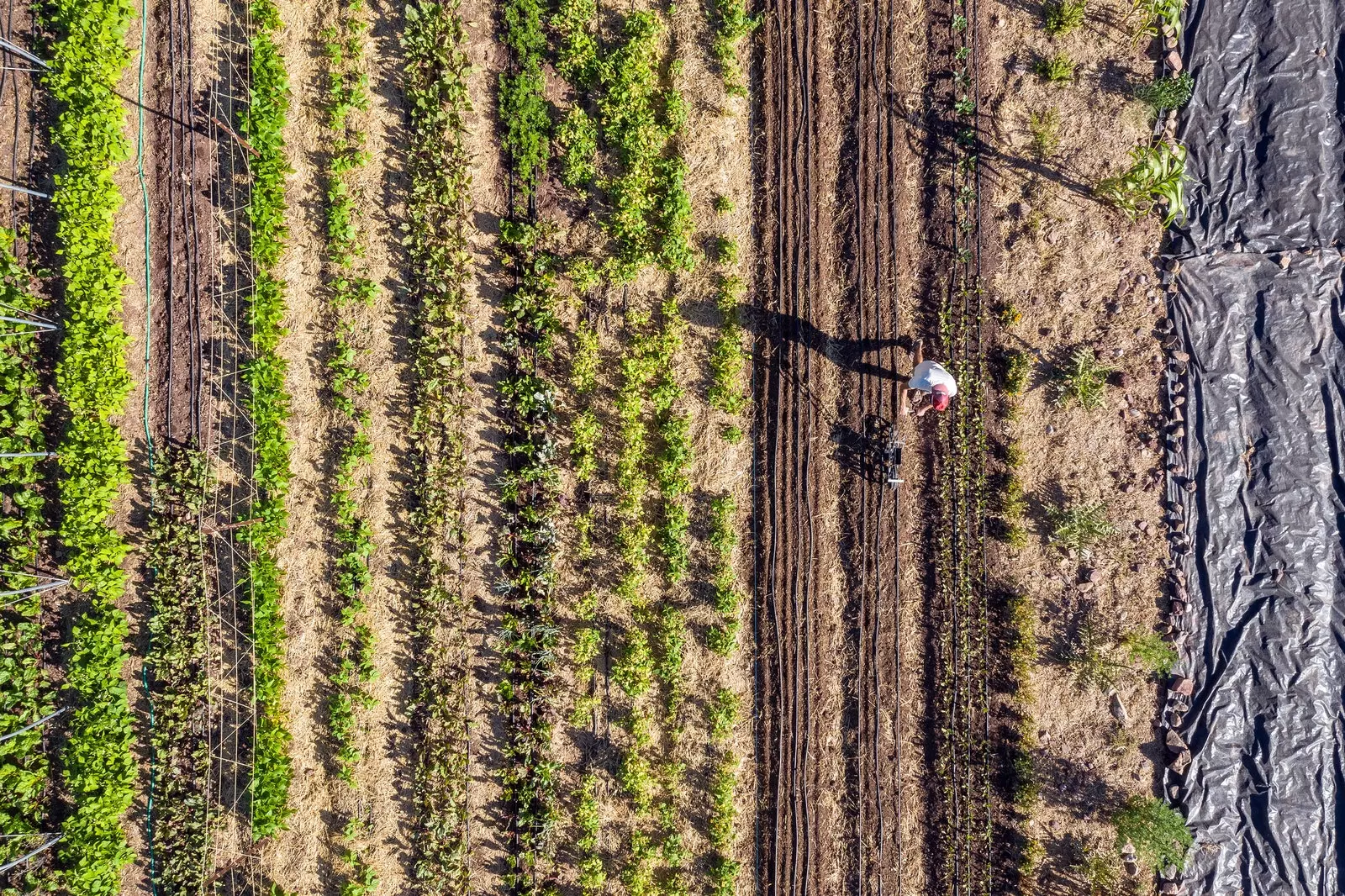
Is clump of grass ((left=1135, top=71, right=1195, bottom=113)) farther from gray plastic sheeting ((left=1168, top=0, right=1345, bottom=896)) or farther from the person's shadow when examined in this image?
the person's shadow

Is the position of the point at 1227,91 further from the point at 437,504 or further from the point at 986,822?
the point at 437,504

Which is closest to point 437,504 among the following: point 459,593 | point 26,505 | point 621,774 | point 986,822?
point 459,593

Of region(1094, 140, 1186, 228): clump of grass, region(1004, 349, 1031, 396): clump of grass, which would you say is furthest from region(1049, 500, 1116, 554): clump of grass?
region(1094, 140, 1186, 228): clump of grass

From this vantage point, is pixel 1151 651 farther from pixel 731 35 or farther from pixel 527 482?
pixel 731 35

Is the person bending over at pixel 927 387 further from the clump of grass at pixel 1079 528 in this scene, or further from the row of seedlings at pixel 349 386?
the row of seedlings at pixel 349 386

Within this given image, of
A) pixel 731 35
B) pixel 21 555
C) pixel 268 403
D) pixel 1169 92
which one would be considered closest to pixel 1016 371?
pixel 1169 92

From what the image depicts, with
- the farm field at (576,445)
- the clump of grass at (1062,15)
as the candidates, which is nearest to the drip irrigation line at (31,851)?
the farm field at (576,445)
